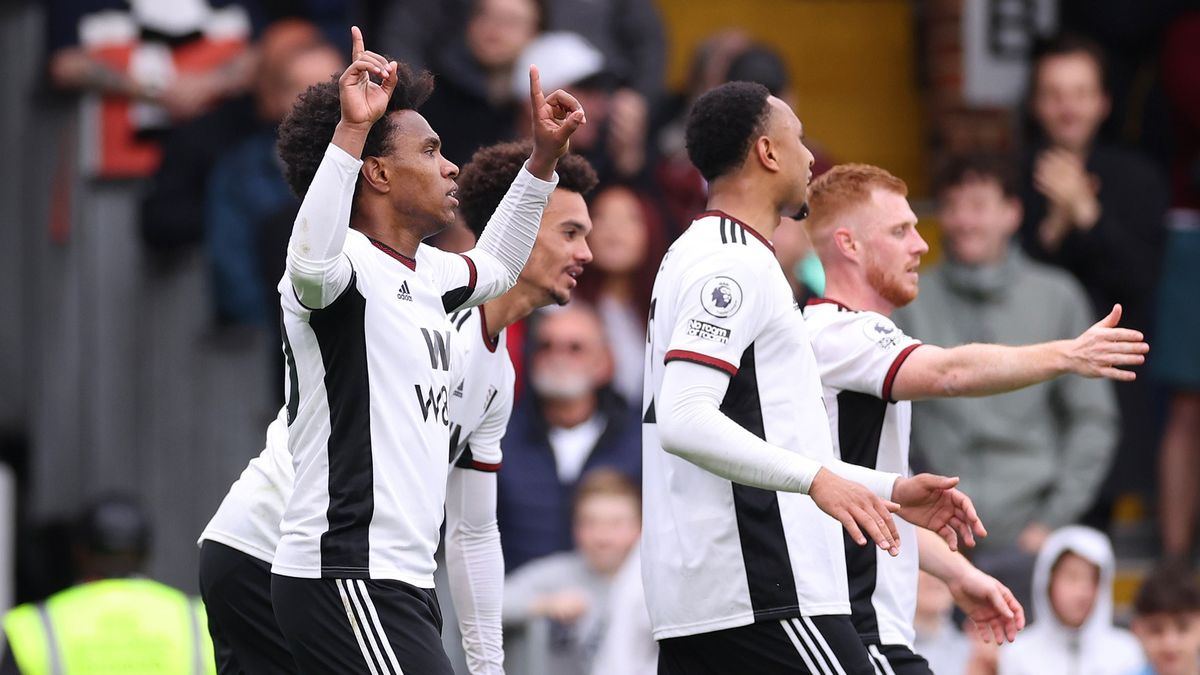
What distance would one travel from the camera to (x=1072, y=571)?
834 centimetres

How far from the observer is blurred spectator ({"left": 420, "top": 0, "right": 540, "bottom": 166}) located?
9.09 m

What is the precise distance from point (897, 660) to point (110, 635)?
2.46 m

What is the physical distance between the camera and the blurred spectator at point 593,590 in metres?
7.88

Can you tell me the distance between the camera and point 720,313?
4754 millimetres

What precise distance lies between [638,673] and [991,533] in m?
1.90

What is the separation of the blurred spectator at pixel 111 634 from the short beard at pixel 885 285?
2371 millimetres

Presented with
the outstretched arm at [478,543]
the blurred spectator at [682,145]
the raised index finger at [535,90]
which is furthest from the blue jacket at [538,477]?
→ the raised index finger at [535,90]

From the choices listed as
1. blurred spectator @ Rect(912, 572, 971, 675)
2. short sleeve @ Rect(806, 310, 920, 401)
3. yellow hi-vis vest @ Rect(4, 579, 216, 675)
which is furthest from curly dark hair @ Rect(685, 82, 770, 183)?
blurred spectator @ Rect(912, 572, 971, 675)

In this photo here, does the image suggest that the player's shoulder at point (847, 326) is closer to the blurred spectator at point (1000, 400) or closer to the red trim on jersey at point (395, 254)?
the red trim on jersey at point (395, 254)

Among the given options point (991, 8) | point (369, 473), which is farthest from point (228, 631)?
point (991, 8)

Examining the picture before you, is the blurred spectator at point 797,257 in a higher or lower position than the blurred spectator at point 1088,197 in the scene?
lower

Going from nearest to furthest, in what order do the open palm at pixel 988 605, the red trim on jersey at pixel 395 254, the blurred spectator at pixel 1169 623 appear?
the red trim on jersey at pixel 395 254, the open palm at pixel 988 605, the blurred spectator at pixel 1169 623

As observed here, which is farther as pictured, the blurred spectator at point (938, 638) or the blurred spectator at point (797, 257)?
the blurred spectator at point (938, 638)

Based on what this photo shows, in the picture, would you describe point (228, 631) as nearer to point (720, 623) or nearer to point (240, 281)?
point (720, 623)
